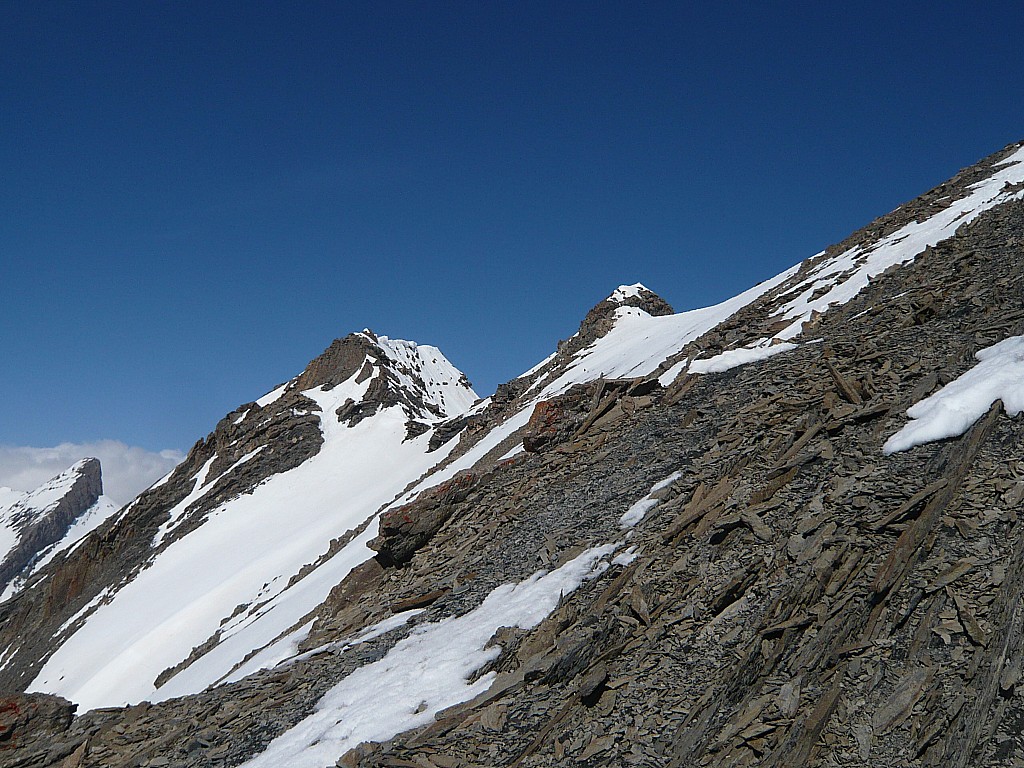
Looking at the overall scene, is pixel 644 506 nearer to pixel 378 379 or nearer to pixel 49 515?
pixel 378 379

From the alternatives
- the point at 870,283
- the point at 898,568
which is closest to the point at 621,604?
the point at 898,568

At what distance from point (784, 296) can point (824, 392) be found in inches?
582

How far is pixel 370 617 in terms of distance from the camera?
49.1 ft

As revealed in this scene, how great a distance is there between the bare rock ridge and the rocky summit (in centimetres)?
13523

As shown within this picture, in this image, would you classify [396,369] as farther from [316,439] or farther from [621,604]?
[621,604]

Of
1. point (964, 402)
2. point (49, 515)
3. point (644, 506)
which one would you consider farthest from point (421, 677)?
point (49, 515)

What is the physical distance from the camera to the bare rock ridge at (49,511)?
139500 mm

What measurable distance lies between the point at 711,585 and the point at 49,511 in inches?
7285

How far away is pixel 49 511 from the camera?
15488 cm

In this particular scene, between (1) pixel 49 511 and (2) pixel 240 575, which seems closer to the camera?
(2) pixel 240 575

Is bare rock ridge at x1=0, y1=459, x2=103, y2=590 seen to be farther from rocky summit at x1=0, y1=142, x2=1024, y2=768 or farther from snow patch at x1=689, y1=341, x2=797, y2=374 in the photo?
snow patch at x1=689, y1=341, x2=797, y2=374

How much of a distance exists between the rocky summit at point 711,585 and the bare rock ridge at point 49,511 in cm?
13523

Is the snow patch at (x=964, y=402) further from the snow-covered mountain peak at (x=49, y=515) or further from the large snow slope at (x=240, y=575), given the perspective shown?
the snow-covered mountain peak at (x=49, y=515)

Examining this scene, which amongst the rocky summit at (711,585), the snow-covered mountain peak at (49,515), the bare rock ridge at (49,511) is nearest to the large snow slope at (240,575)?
the rocky summit at (711,585)
